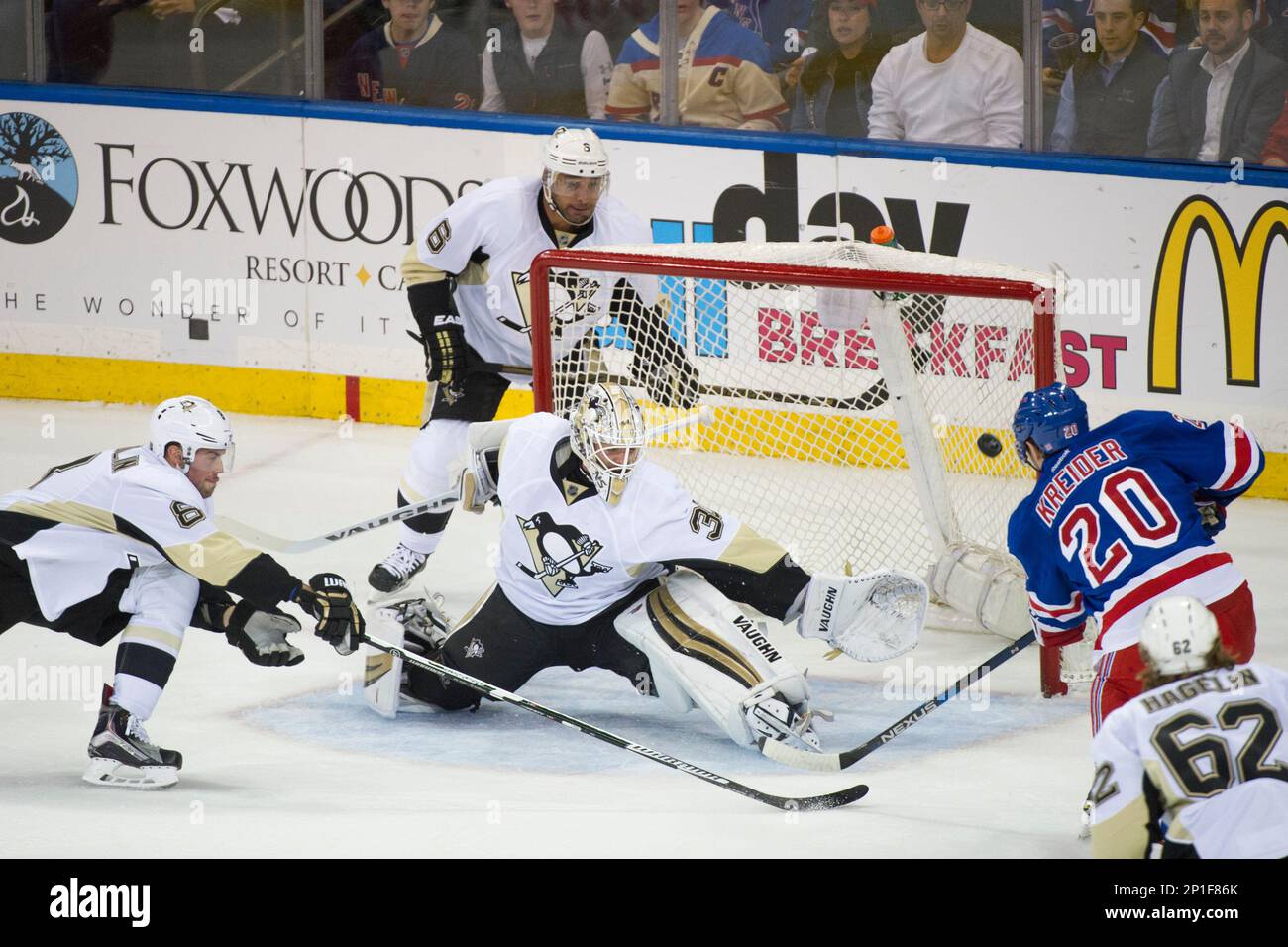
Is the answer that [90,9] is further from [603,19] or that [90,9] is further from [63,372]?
[603,19]

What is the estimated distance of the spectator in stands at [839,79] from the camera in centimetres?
675

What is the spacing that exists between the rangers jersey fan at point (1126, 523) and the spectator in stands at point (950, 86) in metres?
2.87

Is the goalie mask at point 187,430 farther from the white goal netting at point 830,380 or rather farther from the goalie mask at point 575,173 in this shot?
the goalie mask at point 575,173

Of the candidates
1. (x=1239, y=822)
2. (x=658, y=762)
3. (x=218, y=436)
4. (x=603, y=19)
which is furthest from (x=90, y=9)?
(x=1239, y=822)

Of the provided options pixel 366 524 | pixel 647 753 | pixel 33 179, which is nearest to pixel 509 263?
pixel 366 524

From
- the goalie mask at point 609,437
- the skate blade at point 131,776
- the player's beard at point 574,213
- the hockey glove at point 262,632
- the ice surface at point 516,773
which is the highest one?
the player's beard at point 574,213

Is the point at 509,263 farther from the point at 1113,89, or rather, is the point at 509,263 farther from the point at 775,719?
the point at 1113,89

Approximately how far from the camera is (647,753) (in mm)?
4164

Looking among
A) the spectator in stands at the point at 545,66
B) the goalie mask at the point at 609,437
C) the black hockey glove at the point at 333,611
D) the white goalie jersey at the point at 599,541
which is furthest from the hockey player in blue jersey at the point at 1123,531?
the spectator in stands at the point at 545,66

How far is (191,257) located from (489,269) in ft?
7.68

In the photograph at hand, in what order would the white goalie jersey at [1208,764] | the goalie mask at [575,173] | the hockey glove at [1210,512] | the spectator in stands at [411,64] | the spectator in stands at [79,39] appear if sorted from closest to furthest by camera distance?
the white goalie jersey at [1208,764]
the hockey glove at [1210,512]
the goalie mask at [575,173]
the spectator in stands at [411,64]
the spectator in stands at [79,39]

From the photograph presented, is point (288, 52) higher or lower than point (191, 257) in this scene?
higher

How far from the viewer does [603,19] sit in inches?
278

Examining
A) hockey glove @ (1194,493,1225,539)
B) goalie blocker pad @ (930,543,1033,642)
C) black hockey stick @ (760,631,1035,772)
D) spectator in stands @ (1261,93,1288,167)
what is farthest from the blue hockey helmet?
spectator in stands @ (1261,93,1288,167)
